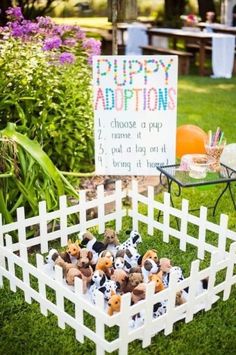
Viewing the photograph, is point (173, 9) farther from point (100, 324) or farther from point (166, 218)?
point (100, 324)

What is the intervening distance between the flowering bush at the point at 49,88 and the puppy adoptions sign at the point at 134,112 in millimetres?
530

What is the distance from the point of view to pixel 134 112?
148 inches

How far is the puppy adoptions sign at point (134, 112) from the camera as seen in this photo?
3.65 metres

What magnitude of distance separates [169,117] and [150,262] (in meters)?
1.14

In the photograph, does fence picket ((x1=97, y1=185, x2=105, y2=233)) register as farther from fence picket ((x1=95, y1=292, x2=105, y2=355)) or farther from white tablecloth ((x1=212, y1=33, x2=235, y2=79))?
white tablecloth ((x1=212, y1=33, x2=235, y2=79))

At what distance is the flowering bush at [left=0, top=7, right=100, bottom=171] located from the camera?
406 centimetres

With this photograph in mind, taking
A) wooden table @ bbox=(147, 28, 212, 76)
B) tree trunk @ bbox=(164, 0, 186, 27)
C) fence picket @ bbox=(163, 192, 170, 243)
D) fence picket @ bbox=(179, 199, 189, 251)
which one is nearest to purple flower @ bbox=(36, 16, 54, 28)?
fence picket @ bbox=(163, 192, 170, 243)

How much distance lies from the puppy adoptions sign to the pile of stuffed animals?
2.05 ft

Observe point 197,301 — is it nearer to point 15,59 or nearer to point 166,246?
point 166,246

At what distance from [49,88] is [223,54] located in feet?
19.1

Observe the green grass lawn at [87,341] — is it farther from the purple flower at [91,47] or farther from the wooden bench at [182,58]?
the wooden bench at [182,58]

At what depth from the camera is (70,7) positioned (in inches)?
829

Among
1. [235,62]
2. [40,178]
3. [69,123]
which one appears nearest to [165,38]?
[235,62]

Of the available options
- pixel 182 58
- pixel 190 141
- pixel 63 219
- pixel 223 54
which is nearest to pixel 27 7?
pixel 182 58
